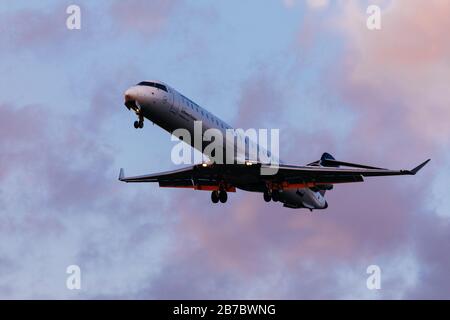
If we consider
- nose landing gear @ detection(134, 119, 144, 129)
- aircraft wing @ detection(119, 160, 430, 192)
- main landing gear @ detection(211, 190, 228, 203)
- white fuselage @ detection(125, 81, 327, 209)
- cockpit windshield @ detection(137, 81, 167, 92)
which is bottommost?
main landing gear @ detection(211, 190, 228, 203)

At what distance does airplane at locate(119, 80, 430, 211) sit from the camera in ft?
184

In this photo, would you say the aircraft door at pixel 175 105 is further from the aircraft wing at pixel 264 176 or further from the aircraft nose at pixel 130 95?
the aircraft wing at pixel 264 176

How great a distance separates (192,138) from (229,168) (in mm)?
3910

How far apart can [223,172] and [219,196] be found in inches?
157

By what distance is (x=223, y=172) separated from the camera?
6078 cm

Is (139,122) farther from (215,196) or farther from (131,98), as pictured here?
(215,196)

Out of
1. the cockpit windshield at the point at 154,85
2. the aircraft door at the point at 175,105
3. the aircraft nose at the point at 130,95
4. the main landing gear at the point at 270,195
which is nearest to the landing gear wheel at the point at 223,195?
the main landing gear at the point at 270,195

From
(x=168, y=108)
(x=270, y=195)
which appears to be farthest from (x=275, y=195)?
(x=168, y=108)

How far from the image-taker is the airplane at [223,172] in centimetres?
5606

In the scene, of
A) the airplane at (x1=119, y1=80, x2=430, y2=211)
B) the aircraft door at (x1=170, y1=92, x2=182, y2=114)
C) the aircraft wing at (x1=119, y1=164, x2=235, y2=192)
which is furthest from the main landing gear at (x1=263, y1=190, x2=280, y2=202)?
the aircraft door at (x1=170, y1=92, x2=182, y2=114)

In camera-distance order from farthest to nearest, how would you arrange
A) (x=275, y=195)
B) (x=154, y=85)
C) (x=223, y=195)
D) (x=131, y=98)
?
1. (x=275, y=195)
2. (x=223, y=195)
3. (x=154, y=85)
4. (x=131, y=98)

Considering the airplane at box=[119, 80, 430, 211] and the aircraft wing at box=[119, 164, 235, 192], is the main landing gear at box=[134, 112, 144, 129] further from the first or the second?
the aircraft wing at box=[119, 164, 235, 192]
